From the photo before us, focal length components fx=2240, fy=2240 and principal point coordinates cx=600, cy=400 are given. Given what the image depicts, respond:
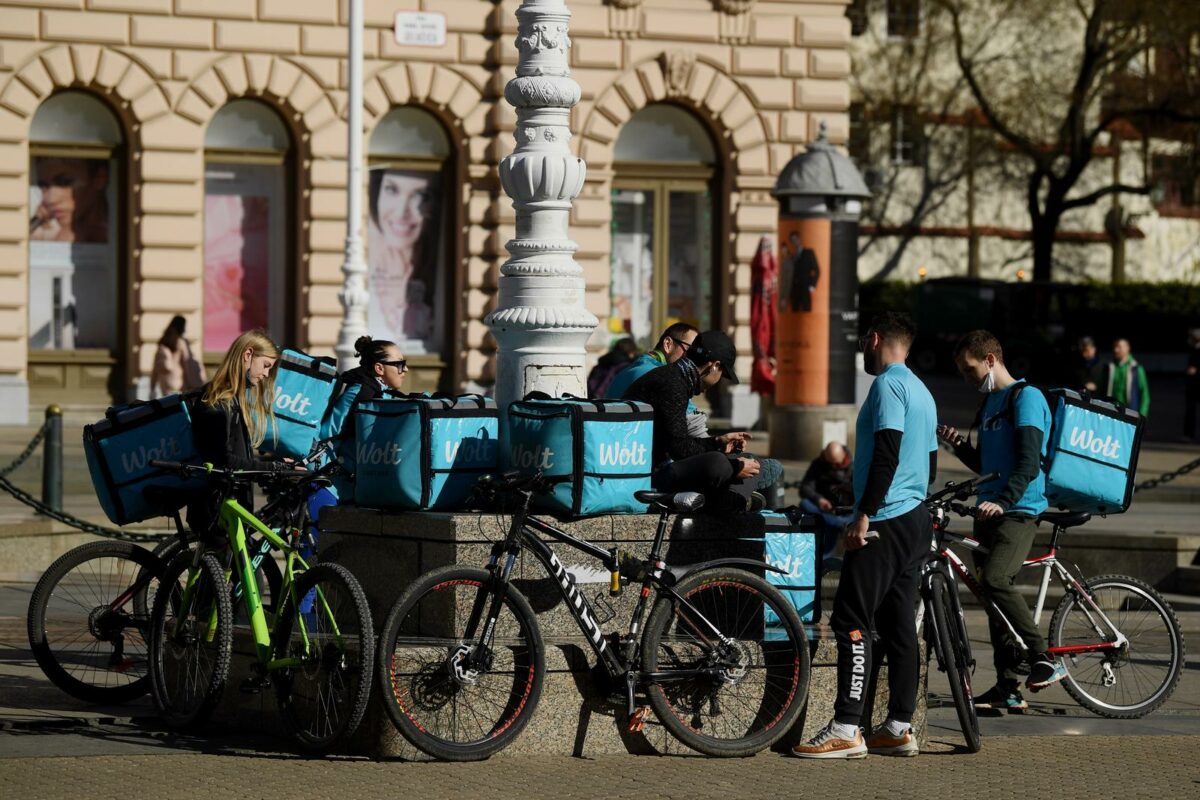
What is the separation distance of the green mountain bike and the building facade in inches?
685

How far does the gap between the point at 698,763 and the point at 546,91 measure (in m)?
3.35

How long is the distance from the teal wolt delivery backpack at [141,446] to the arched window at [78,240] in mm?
17784

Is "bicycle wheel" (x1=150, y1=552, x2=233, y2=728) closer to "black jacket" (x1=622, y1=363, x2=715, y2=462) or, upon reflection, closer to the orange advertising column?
"black jacket" (x1=622, y1=363, x2=715, y2=462)

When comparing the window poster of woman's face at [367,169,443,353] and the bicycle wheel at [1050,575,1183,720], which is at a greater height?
the window poster of woman's face at [367,169,443,353]

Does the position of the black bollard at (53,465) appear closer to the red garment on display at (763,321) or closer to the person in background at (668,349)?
the person in background at (668,349)

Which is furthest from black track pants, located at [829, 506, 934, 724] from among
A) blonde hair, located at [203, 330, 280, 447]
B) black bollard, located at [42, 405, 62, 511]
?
black bollard, located at [42, 405, 62, 511]

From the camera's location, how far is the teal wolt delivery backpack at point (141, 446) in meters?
9.52

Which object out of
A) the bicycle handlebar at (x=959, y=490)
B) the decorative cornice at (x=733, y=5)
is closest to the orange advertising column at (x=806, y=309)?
the decorative cornice at (x=733, y=5)

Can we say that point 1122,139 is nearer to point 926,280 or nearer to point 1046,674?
point 926,280

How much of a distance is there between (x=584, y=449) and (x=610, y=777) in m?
1.34

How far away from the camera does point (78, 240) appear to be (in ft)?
89.0

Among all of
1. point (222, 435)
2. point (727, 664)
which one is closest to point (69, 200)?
point (222, 435)

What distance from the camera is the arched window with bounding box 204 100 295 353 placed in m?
27.2

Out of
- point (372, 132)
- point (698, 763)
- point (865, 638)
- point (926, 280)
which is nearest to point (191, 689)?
point (698, 763)
